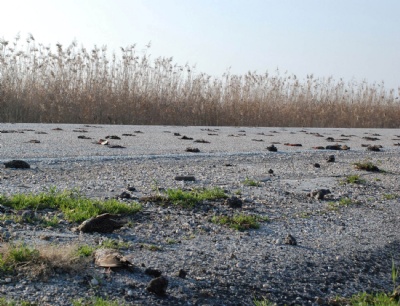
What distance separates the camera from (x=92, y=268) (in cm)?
317

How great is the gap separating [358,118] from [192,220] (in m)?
18.3

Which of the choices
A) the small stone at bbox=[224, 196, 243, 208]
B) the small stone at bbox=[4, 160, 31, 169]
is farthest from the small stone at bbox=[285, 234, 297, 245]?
the small stone at bbox=[4, 160, 31, 169]

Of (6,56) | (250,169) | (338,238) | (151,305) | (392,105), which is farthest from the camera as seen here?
(392,105)

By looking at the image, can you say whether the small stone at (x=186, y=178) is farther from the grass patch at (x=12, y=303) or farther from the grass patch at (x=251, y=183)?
the grass patch at (x=12, y=303)

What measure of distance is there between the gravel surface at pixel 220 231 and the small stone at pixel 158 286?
0.03 metres

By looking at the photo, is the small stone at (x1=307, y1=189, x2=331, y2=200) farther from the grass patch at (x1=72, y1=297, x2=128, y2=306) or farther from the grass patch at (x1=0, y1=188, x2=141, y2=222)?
the grass patch at (x1=72, y1=297, x2=128, y2=306)

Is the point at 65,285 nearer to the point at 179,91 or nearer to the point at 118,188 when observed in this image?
the point at 118,188

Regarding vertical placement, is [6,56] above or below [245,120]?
above

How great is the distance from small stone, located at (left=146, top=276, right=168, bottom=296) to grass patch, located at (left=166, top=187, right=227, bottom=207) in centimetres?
176

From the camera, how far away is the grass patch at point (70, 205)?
4.15 metres

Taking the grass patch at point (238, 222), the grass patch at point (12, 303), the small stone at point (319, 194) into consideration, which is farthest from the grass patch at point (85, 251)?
the small stone at point (319, 194)

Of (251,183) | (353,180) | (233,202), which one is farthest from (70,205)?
(353,180)

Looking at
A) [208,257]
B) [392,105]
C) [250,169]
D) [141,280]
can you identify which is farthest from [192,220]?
[392,105]

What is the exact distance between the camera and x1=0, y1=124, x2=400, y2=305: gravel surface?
10.1ft
